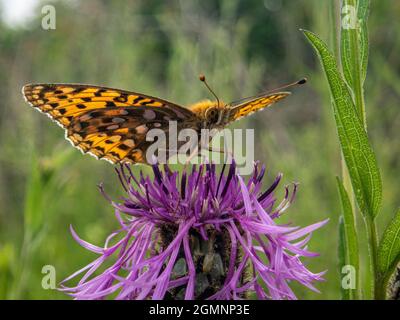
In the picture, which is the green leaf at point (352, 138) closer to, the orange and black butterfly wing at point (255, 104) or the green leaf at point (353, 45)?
the green leaf at point (353, 45)

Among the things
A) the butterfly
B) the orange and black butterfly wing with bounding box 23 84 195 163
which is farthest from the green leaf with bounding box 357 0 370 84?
the orange and black butterfly wing with bounding box 23 84 195 163

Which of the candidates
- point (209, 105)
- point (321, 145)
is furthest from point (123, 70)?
point (209, 105)

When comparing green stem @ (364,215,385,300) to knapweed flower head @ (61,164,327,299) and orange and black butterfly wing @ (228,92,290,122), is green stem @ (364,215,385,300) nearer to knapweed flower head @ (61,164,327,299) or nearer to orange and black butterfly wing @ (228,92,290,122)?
knapweed flower head @ (61,164,327,299)

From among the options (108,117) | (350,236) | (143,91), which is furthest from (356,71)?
(143,91)

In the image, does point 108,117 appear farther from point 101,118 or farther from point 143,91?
point 143,91

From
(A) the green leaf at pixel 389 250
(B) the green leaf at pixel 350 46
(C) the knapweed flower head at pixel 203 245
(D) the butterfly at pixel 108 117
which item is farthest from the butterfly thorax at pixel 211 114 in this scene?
(A) the green leaf at pixel 389 250
